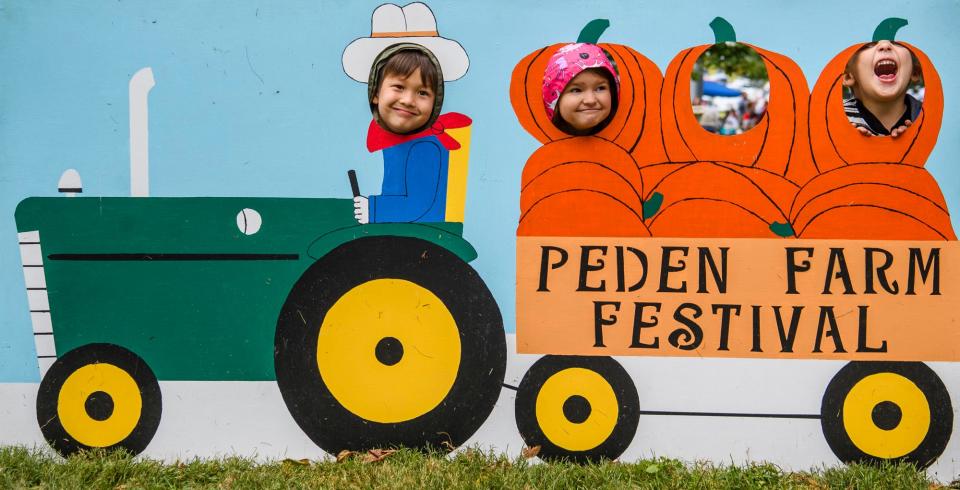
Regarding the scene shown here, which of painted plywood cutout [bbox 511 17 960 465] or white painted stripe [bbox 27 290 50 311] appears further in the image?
white painted stripe [bbox 27 290 50 311]

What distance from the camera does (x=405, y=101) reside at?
3.01 m

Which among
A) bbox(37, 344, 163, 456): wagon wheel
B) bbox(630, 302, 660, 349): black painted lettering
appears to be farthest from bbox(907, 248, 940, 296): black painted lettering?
bbox(37, 344, 163, 456): wagon wheel

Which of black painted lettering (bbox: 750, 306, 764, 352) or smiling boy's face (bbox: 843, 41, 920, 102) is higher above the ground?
smiling boy's face (bbox: 843, 41, 920, 102)

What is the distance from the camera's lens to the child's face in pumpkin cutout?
A: 2949 mm

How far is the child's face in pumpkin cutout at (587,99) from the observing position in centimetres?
295

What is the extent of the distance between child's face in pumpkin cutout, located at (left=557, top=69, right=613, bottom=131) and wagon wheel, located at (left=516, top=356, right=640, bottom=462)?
103 centimetres

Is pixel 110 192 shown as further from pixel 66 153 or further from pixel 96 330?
pixel 96 330

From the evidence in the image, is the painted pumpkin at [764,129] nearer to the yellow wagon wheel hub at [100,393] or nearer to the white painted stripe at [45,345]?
the yellow wagon wheel hub at [100,393]

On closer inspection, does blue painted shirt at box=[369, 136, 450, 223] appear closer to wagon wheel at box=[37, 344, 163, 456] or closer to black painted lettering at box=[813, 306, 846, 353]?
wagon wheel at box=[37, 344, 163, 456]

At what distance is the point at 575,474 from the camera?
2.94 metres

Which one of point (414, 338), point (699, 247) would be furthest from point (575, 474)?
point (699, 247)

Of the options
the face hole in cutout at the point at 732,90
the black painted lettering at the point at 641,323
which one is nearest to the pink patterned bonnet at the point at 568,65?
the black painted lettering at the point at 641,323

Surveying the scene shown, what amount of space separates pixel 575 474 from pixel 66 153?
104 inches

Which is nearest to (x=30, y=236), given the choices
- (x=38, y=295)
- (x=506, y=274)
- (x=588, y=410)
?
(x=38, y=295)
